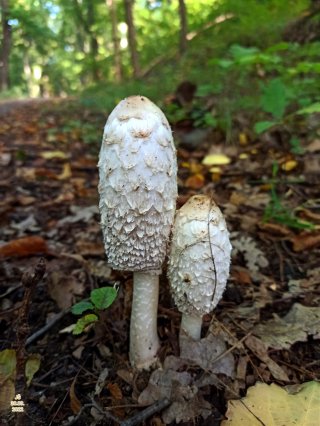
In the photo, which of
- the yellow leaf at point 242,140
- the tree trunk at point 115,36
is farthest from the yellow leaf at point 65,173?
the tree trunk at point 115,36

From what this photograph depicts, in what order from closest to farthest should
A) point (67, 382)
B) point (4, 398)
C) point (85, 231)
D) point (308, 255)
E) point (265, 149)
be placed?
point (4, 398) → point (67, 382) → point (308, 255) → point (85, 231) → point (265, 149)

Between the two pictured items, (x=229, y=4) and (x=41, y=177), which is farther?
(x=229, y=4)

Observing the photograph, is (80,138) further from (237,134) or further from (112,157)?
(112,157)

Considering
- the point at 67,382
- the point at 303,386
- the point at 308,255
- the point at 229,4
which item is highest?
the point at 229,4

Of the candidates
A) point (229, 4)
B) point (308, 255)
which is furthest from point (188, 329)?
point (229, 4)

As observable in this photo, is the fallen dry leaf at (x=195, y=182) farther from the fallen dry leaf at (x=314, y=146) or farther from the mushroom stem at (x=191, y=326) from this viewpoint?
the mushroom stem at (x=191, y=326)

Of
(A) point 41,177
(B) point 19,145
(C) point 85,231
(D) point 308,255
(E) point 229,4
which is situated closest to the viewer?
(D) point 308,255

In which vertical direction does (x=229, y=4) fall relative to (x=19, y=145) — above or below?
above
